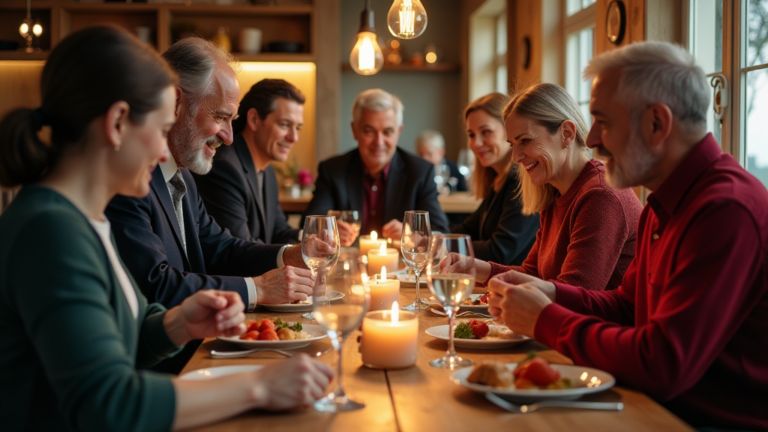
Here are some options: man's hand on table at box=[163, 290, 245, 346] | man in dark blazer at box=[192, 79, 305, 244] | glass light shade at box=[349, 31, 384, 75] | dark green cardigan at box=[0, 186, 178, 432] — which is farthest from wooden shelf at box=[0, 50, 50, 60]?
dark green cardigan at box=[0, 186, 178, 432]

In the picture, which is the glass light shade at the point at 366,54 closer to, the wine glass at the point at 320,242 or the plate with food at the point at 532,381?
the wine glass at the point at 320,242

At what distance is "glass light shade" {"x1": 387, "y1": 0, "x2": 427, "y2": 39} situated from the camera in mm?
2795

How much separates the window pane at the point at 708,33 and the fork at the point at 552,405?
2.44 m

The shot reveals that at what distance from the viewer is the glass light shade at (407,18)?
2.79 meters

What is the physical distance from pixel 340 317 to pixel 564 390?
364 millimetres

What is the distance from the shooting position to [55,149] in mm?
1104

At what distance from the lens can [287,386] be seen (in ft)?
3.47

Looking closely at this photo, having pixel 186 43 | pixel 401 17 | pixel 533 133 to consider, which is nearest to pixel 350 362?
pixel 533 133

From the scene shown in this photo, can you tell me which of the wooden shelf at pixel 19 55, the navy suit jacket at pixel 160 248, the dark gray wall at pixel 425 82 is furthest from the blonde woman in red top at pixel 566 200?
the dark gray wall at pixel 425 82

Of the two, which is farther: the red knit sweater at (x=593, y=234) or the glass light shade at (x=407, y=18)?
the glass light shade at (x=407, y=18)

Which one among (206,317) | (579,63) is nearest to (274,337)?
(206,317)

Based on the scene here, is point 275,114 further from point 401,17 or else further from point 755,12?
point 755,12

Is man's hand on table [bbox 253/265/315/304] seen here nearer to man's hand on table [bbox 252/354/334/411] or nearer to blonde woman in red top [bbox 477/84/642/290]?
blonde woman in red top [bbox 477/84/642/290]

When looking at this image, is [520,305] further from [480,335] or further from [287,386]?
[287,386]
